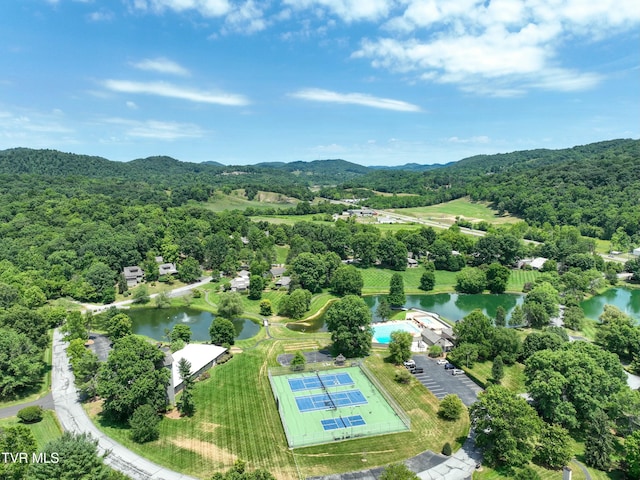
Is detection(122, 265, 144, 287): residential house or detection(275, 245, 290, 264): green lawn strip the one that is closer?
detection(122, 265, 144, 287): residential house

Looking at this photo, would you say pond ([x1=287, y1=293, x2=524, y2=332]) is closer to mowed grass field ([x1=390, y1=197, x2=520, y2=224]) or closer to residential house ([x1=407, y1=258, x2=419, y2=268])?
residential house ([x1=407, y1=258, x2=419, y2=268])

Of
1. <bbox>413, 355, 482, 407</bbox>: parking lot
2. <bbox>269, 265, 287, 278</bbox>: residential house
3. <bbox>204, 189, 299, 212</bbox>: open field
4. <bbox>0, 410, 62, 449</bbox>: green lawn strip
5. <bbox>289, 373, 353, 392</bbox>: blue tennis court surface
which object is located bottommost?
<bbox>413, 355, 482, 407</bbox>: parking lot

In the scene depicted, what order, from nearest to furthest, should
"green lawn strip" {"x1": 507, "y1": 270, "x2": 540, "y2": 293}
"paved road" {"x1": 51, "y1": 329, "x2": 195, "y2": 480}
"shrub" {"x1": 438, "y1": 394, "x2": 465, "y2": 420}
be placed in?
"paved road" {"x1": 51, "y1": 329, "x2": 195, "y2": 480} < "shrub" {"x1": 438, "y1": 394, "x2": 465, "y2": 420} < "green lawn strip" {"x1": 507, "y1": 270, "x2": 540, "y2": 293}

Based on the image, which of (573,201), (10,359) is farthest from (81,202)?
(573,201)

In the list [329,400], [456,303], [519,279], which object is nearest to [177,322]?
[329,400]

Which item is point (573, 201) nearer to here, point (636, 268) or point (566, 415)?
point (636, 268)

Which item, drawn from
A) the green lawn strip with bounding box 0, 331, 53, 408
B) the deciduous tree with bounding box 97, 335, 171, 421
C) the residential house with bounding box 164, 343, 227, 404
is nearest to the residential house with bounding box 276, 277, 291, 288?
the residential house with bounding box 164, 343, 227, 404

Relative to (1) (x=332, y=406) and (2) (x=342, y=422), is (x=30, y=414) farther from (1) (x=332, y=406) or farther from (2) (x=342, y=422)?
(2) (x=342, y=422)
